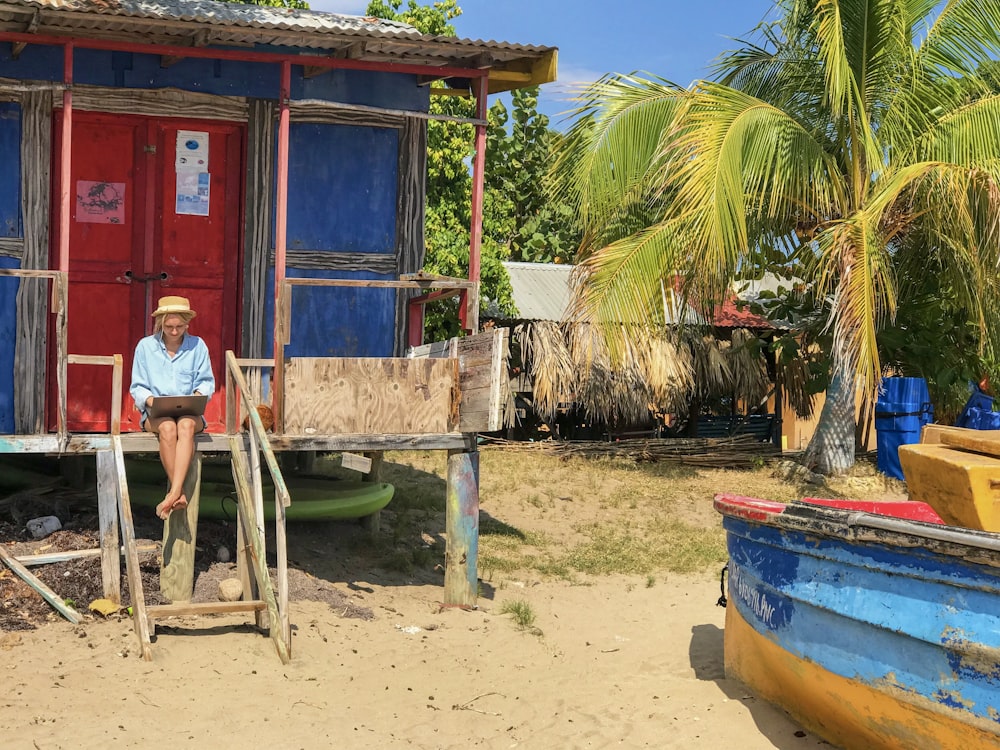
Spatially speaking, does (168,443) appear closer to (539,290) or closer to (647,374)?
(647,374)

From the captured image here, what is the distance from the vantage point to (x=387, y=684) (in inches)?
276

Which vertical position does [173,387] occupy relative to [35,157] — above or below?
below

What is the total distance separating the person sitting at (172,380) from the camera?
25.2 feet

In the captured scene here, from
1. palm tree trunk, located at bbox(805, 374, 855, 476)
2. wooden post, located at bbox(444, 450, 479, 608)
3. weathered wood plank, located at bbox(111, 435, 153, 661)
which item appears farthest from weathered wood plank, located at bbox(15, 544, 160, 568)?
palm tree trunk, located at bbox(805, 374, 855, 476)

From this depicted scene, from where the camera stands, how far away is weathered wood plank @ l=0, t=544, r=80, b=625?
24.5 feet

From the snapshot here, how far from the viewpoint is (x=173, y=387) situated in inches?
309

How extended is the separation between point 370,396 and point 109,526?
1961 mm

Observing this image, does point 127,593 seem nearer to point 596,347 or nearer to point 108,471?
A: point 108,471

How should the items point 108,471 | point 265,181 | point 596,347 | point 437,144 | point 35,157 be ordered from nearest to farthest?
point 108,471 → point 35,157 → point 265,181 → point 596,347 → point 437,144

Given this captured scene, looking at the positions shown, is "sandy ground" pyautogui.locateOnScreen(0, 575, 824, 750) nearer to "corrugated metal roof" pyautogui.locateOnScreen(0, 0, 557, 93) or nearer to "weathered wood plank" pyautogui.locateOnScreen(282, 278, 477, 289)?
"weathered wood plank" pyautogui.locateOnScreen(282, 278, 477, 289)

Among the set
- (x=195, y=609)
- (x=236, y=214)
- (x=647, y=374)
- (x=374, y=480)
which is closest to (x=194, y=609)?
(x=195, y=609)

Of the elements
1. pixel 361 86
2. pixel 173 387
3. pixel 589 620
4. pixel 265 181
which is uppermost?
pixel 361 86

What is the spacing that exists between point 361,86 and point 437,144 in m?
8.66

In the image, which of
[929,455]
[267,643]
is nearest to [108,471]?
[267,643]
